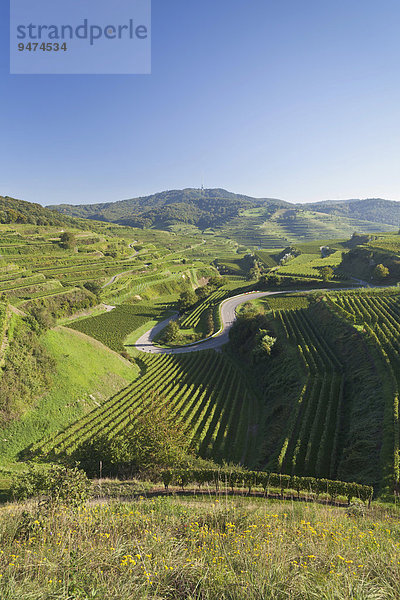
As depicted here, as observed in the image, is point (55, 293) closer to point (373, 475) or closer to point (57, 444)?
point (57, 444)

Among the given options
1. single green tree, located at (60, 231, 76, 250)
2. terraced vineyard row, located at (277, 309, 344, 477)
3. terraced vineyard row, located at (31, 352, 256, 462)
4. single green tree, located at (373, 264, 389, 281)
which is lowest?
terraced vineyard row, located at (31, 352, 256, 462)

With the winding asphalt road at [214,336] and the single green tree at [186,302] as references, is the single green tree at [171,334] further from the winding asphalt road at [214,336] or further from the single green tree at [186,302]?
the single green tree at [186,302]

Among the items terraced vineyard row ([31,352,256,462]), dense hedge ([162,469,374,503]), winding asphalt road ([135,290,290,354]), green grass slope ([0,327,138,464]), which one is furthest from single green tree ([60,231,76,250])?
dense hedge ([162,469,374,503])

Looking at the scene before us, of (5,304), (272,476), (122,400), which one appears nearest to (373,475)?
(272,476)

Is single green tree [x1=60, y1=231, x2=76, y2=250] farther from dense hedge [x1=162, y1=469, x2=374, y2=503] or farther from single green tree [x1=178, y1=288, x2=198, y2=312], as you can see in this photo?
dense hedge [x1=162, y1=469, x2=374, y2=503]

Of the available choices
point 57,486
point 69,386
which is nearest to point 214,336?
point 69,386

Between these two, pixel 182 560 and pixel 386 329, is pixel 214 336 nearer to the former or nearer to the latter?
pixel 386 329
